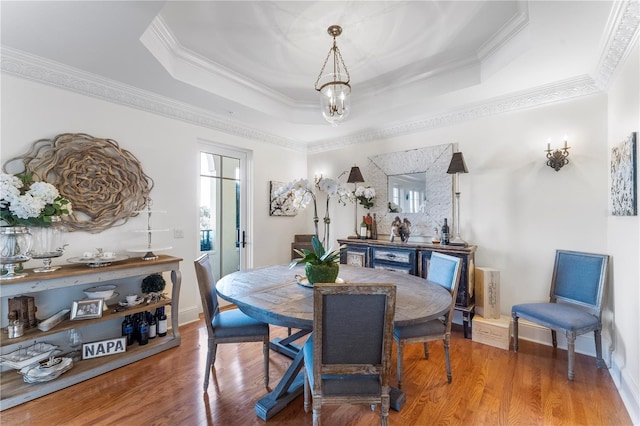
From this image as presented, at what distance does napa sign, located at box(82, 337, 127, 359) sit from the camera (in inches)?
94.9

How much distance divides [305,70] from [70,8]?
1.89 metres

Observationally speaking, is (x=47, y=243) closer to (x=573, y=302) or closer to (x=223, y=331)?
(x=223, y=331)

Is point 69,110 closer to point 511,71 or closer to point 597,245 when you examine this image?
point 511,71

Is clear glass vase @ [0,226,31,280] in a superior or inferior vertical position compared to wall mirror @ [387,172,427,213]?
inferior

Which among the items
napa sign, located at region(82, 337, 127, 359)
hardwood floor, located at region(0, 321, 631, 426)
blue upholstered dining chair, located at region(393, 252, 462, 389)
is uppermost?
blue upholstered dining chair, located at region(393, 252, 462, 389)

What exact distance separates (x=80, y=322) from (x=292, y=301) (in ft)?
6.33

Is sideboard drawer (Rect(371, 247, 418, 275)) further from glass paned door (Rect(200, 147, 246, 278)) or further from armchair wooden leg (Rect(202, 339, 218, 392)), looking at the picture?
armchair wooden leg (Rect(202, 339, 218, 392))

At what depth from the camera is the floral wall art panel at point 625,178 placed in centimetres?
186

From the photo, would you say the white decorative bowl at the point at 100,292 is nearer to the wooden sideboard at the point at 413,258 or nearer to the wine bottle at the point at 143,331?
the wine bottle at the point at 143,331

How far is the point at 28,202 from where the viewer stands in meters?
2.05

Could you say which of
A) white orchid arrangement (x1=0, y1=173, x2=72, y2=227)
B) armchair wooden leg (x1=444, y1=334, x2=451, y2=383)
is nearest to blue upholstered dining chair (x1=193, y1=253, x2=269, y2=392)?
white orchid arrangement (x1=0, y1=173, x2=72, y2=227)

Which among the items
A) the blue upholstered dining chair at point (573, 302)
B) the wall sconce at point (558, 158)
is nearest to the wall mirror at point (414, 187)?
the wall sconce at point (558, 158)

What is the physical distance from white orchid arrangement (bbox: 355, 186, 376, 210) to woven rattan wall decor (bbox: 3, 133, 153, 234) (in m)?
2.63

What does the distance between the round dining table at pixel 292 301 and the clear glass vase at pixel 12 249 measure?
1.52 m
